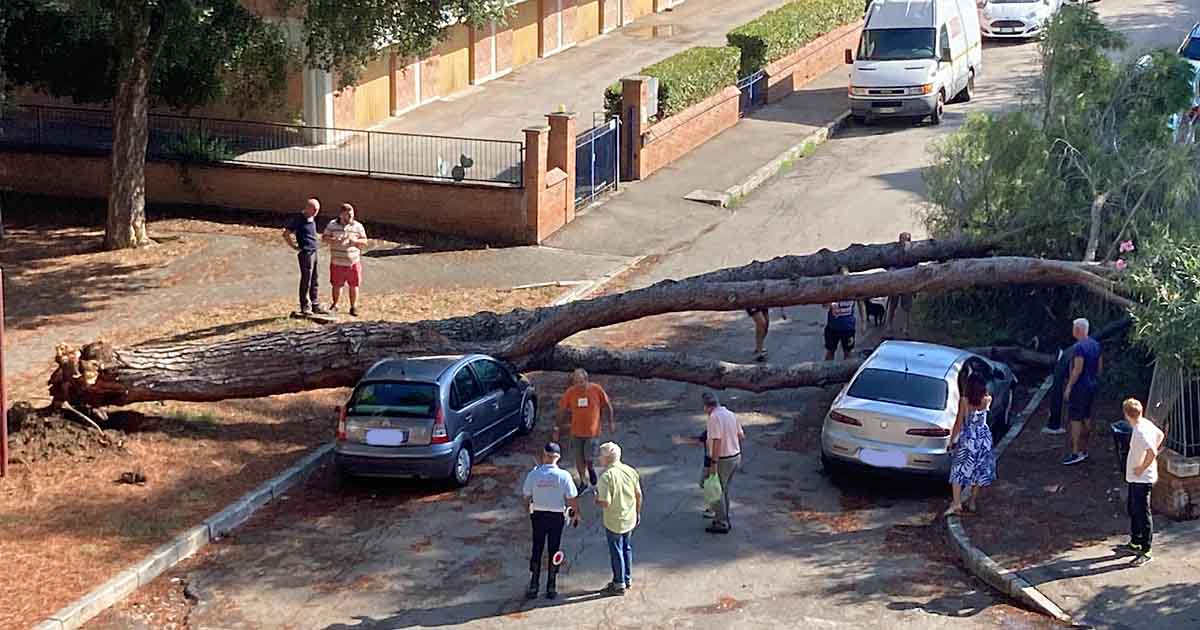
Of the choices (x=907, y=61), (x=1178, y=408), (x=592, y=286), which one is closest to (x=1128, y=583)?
(x=1178, y=408)

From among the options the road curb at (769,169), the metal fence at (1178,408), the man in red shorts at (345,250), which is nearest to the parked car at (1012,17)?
the road curb at (769,169)

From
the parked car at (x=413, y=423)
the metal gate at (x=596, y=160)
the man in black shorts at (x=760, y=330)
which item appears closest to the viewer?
the parked car at (x=413, y=423)

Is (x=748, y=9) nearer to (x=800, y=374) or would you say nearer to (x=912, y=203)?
(x=912, y=203)

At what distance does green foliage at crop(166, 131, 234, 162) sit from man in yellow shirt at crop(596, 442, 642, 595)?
17901 millimetres

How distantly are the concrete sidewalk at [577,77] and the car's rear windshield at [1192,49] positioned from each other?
12275 millimetres

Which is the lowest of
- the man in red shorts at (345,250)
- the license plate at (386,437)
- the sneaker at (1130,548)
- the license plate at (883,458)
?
the sneaker at (1130,548)

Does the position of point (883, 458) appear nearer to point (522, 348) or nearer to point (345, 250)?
point (522, 348)

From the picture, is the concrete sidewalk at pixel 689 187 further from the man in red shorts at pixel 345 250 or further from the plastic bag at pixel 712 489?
the plastic bag at pixel 712 489

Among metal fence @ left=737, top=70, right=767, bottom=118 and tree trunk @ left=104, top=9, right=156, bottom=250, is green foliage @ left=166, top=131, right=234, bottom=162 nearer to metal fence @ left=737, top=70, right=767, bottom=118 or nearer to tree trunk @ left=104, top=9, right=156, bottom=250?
tree trunk @ left=104, top=9, right=156, bottom=250

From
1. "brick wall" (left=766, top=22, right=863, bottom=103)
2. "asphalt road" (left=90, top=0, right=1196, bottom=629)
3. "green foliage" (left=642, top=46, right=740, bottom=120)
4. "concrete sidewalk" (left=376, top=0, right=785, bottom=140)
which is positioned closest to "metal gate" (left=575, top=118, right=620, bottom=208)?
"green foliage" (left=642, top=46, right=740, bottom=120)

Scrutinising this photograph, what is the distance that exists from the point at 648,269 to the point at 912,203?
6038 mm

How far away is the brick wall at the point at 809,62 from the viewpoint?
39031 millimetres

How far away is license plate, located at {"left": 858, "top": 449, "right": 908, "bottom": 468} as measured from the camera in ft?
54.1

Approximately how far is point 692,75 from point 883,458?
18.7 meters
